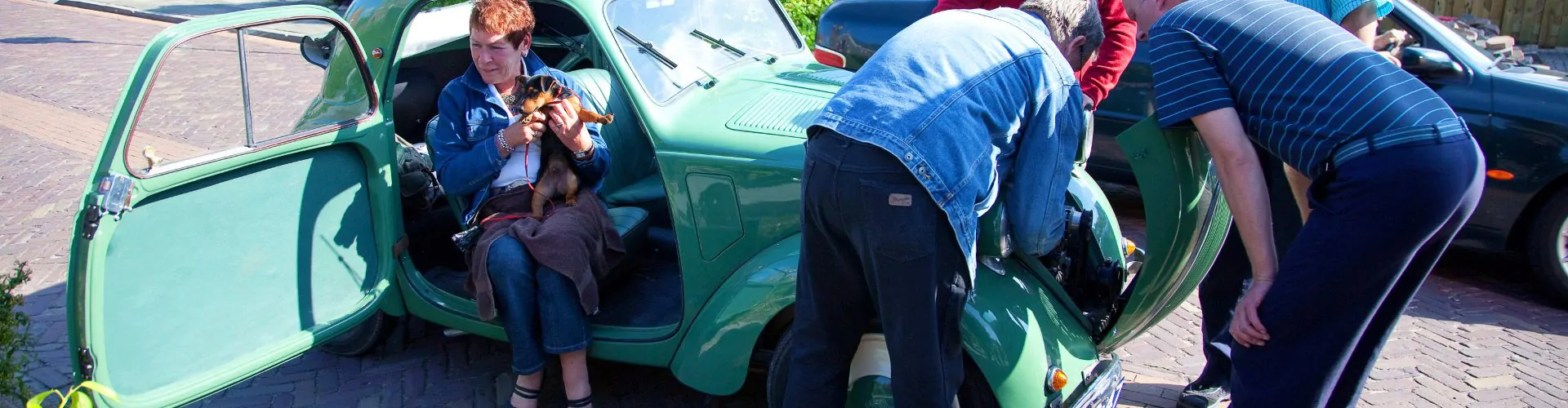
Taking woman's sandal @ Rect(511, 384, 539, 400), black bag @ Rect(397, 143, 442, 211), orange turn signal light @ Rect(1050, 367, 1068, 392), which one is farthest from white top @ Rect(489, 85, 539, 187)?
orange turn signal light @ Rect(1050, 367, 1068, 392)

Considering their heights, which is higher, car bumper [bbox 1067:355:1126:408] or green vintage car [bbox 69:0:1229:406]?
green vintage car [bbox 69:0:1229:406]

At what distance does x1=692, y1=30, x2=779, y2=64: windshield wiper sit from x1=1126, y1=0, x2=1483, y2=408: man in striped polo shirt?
5.31 feet

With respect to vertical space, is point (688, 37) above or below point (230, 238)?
above

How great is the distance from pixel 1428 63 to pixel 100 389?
4.89m

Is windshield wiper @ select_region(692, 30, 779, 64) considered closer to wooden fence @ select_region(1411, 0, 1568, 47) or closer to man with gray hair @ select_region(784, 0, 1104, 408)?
man with gray hair @ select_region(784, 0, 1104, 408)

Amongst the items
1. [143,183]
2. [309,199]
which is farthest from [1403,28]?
[143,183]

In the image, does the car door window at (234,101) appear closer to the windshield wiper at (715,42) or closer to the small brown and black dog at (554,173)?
the small brown and black dog at (554,173)

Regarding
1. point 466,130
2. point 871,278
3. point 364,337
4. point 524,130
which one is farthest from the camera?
point 364,337

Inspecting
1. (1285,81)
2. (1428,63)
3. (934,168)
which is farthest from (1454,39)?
(934,168)

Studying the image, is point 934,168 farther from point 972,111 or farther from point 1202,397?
point 1202,397

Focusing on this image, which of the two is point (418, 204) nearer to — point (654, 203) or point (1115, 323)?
point (654, 203)

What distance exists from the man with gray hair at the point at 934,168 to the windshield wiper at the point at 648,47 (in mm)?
1115

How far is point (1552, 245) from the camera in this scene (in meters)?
4.41

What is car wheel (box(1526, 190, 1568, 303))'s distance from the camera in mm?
4367
